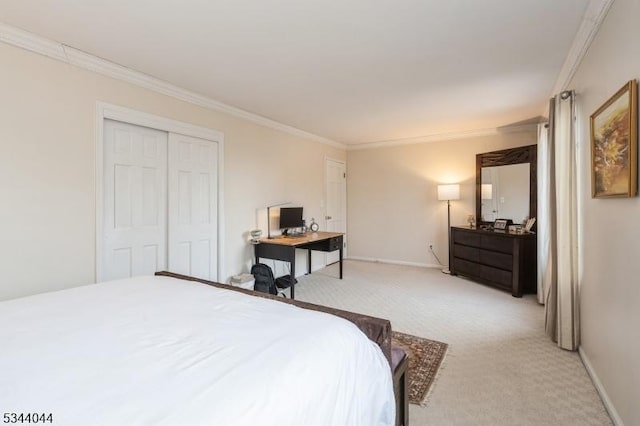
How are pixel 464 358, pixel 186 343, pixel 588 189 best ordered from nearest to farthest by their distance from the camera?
pixel 186 343, pixel 588 189, pixel 464 358

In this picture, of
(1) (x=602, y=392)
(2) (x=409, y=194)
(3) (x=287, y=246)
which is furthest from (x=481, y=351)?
(2) (x=409, y=194)

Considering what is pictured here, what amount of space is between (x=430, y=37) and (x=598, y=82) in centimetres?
114

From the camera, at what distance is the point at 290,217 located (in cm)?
447

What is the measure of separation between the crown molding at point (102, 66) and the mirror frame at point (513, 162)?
3.71 meters

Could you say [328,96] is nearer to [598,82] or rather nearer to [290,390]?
[598,82]

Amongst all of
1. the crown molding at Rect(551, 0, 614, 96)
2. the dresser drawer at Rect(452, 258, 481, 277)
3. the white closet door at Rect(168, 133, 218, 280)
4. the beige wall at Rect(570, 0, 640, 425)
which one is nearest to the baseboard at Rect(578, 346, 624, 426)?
the beige wall at Rect(570, 0, 640, 425)

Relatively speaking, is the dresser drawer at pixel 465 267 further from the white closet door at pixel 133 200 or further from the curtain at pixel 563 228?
the white closet door at pixel 133 200

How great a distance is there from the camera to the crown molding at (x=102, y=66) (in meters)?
2.12

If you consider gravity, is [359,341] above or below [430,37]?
below

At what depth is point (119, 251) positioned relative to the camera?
2.77 meters

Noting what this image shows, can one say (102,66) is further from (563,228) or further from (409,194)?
(409,194)

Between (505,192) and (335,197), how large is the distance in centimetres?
291

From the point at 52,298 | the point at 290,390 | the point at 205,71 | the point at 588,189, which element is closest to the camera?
the point at 290,390

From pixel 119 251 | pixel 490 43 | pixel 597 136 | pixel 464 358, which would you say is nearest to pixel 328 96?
pixel 490 43
